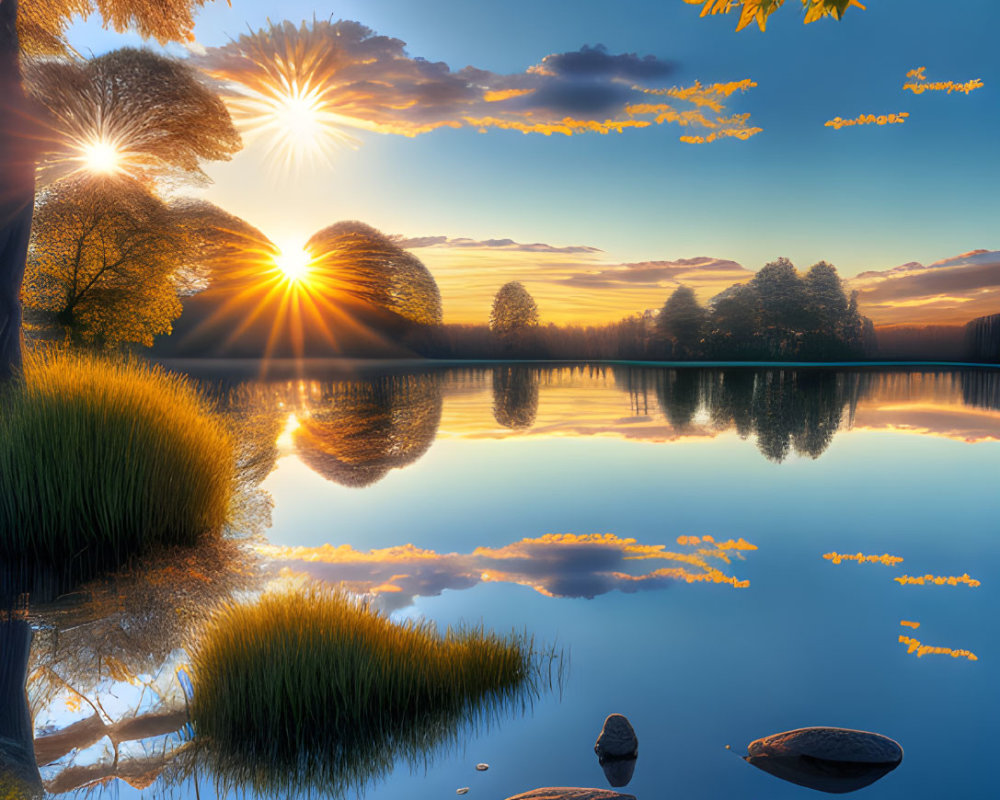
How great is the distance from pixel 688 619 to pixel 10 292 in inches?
472

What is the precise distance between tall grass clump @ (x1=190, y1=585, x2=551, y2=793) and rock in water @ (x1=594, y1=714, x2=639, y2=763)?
0.72 metres

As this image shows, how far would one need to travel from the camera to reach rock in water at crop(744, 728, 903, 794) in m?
4.05

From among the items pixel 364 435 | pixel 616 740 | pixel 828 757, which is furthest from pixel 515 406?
pixel 828 757

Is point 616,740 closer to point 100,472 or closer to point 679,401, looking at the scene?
point 100,472

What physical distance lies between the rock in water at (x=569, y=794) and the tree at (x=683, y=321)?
237ft

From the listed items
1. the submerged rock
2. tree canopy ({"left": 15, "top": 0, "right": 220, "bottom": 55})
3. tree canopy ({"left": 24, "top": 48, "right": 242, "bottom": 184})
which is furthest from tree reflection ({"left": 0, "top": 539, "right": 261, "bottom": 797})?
tree canopy ({"left": 24, "top": 48, "right": 242, "bottom": 184})

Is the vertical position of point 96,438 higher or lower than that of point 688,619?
higher

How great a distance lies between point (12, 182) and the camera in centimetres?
Answer: 1123

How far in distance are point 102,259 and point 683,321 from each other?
58939 mm

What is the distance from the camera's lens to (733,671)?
5516 millimetres

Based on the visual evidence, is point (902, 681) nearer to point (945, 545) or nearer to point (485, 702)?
point (485, 702)

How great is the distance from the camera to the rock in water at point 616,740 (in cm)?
420

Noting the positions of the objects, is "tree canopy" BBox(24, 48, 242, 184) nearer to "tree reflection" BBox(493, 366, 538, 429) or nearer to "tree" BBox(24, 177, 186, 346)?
"tree" BBox(24, 177, 186, 346)

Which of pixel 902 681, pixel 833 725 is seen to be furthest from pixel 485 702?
pixel 902 681
